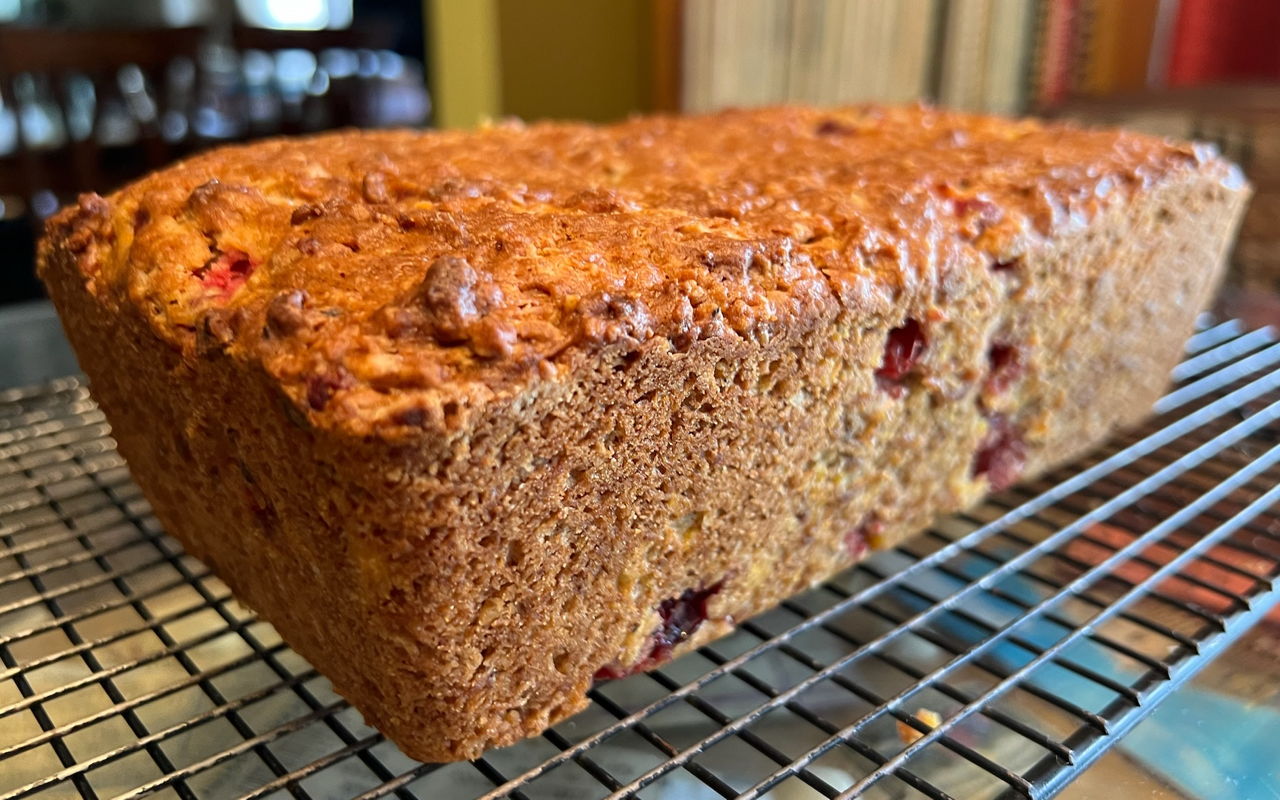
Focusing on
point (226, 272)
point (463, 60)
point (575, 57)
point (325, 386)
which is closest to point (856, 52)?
point (575, 57)

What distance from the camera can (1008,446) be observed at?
122 cm

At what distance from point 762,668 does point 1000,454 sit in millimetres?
473

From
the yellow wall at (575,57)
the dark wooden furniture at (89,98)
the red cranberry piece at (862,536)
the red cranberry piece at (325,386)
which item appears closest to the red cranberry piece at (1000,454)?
the red cranberry piece at (862,536)

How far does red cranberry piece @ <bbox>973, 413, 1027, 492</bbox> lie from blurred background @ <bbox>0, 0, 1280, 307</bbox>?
118 centimetres

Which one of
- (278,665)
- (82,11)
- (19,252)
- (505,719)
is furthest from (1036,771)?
(82,11)

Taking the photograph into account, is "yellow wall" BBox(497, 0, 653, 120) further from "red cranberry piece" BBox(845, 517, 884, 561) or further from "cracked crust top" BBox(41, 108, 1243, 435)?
"red cranberry piece" BBox(845, 517, 884, 561)

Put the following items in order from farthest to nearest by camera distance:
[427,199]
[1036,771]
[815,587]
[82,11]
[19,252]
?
[82,11] < [19,252] < [815,587] < [427,199] < [1036,771]

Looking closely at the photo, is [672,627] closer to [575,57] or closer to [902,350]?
[902,350]

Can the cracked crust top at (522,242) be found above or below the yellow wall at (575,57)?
below

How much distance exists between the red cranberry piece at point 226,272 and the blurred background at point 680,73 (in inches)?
81.0

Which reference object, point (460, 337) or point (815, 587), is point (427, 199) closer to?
point (460, 337)

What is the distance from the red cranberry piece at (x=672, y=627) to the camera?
896 millimetres

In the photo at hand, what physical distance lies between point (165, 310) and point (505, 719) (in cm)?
45

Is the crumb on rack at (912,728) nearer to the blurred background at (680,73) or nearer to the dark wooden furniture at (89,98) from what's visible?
the blurred background at (680,73)
